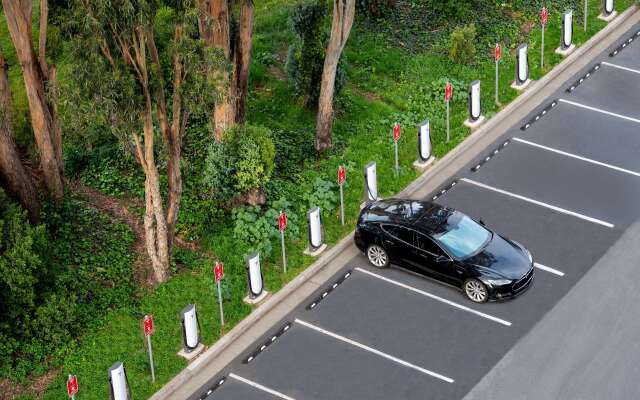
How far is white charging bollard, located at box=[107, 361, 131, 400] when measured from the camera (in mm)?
22734

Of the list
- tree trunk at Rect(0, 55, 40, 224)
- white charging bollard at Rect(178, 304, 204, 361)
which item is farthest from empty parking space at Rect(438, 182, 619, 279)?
tree trunk at Rect(0, 55, 40, 224)

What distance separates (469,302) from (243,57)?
26.3 ft

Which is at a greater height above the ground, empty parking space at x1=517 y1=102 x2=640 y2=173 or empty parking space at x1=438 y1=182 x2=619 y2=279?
empty parking space at x1=517 y1=102 x2=640 y2=173

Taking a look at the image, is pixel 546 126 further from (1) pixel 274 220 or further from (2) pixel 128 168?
(2) pixel 128 168

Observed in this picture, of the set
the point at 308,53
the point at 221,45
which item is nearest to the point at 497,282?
the point at 221,45

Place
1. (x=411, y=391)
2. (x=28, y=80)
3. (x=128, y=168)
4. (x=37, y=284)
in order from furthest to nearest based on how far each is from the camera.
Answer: (x=128, y=168)
(x=28, y=80)
(x=37, y=284)
(x=411, y=391)

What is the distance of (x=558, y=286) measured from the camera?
83.6ft

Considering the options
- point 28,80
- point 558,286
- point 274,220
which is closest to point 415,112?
point 274,220

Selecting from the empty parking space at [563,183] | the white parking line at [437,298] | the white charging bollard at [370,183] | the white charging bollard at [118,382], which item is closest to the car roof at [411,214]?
the white charging bollard at [370,183]

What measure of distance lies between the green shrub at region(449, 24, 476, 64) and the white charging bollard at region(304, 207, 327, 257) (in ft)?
26.2

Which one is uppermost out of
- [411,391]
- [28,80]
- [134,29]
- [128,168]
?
[134,29]

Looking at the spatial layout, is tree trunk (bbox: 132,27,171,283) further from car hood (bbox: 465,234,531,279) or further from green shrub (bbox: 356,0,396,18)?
green shrub (bbox: 356,0,396,18)

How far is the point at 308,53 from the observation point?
30.9m

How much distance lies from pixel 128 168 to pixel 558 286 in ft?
35.8
